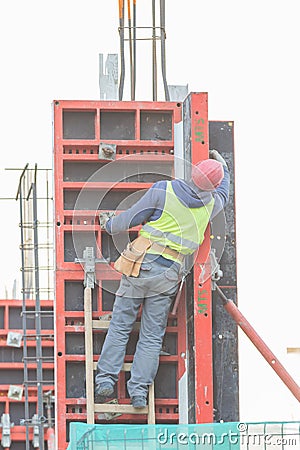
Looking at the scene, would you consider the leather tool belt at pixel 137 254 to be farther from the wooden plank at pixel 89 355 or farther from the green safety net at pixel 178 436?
the green safety net at pixel 178 436

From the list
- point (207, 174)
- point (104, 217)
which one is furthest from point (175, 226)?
point (104, 217)

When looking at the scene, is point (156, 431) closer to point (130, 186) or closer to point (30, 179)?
point (130, 186)

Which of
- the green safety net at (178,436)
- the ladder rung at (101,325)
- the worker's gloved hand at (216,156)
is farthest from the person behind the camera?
the worker's gloved hand at (216,156)

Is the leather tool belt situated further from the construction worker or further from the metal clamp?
the metal clamp

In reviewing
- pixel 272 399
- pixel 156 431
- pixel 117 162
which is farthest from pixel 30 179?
pixel 156 431

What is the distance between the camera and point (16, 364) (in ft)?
46.9

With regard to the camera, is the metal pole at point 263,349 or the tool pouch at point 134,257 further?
the metal pole at point 263,349

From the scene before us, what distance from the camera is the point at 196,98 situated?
353 inches

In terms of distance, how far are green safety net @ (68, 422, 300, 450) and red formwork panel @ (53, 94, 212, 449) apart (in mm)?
1424

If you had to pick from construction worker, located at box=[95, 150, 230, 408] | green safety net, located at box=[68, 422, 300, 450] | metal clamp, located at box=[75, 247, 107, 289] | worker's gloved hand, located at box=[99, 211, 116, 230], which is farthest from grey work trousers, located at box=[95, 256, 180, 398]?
green safety net, located at box=[68, 422, 300, 450]

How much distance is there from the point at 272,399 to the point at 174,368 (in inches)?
111

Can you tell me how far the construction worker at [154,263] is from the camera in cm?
874

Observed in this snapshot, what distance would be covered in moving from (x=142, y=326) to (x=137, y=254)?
52 centimetres

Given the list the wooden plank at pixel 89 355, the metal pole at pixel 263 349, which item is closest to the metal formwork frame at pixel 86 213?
the wooden plank at pixel 89 355
